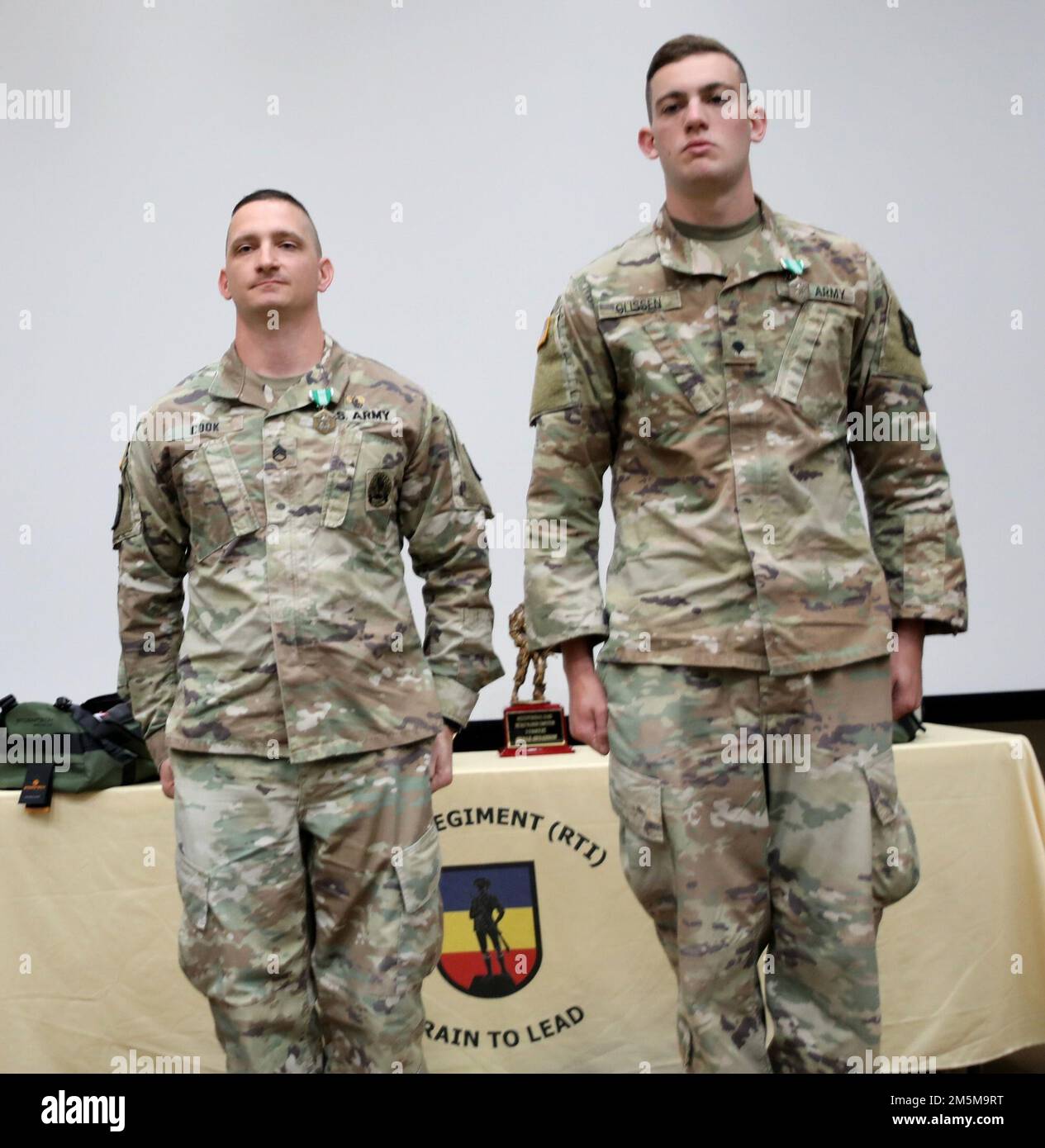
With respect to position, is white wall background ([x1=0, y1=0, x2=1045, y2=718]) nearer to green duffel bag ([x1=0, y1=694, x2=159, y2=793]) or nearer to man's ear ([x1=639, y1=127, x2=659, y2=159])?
green duffel bag ([x1=0, y1=694, x2=159, y2=793])

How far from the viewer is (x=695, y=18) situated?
10.5 ft

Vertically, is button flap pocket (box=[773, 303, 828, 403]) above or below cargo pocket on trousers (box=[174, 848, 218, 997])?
above

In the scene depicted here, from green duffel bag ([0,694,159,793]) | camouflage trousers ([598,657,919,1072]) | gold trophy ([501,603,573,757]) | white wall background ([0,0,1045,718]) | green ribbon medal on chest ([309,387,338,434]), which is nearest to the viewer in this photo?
camouflage trousers ([598,657,919,1072])

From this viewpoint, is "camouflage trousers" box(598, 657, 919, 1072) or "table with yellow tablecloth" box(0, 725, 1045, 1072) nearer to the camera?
"camouflage trousers" box(598, 657, 919, 1072)

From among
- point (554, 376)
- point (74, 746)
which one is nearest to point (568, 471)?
point (554, 376)

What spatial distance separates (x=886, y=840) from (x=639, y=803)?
0.31 m

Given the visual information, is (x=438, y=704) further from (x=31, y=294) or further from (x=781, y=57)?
(x=781, y=57)

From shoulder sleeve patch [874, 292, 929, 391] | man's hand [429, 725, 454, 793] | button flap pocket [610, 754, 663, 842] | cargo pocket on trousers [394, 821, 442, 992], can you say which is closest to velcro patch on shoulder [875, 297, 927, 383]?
shoulder sleeve patch [874, 292, 929, 391]

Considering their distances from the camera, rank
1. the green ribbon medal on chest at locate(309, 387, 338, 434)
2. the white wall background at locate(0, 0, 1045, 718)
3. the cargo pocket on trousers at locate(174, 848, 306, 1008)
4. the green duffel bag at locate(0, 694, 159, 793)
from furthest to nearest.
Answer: the white wall background at locate(0, 0, 1045, 718), the green duffel bag at locate(0, 694, 159, 793), the green ribbon medal on chest at locate(309, 387, 338, 434), the cargo pocket on trousers at locate(174, 848, 306, 1008)

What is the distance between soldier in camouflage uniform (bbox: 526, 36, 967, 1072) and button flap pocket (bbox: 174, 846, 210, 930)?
595 millimetres

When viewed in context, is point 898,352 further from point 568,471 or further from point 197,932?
point 197,932

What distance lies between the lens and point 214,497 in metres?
1.89

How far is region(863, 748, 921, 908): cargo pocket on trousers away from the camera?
1570 millimetres

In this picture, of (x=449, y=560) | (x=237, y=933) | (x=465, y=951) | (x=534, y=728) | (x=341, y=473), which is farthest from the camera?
(x=534, y=728)
